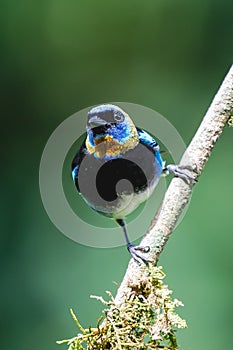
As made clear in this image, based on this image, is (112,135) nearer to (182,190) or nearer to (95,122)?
(95,122)

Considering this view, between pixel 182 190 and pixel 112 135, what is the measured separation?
21 cm

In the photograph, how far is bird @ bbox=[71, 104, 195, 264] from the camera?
4.32 feet

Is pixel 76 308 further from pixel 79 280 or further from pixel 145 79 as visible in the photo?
pixel 145 79

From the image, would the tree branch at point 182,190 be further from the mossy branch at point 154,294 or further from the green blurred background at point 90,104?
the green blurred background at point 90,104

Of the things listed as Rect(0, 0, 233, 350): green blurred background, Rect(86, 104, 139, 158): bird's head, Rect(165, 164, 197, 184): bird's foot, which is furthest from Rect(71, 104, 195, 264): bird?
Rect(0, 0, 233, 350): green blurred background

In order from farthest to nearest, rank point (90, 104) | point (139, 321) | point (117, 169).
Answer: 1. point (90, 104)
2. point (117, 169)
3. point (139, 321)

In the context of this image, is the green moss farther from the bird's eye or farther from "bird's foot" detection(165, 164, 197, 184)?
the bird's eye

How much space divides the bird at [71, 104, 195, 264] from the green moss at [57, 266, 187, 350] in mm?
184

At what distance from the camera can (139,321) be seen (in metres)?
1.11

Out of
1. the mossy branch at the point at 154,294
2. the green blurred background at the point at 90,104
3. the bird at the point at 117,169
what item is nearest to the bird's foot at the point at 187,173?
the mossy branch at the point at 154,294

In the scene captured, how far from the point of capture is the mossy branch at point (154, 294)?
1087 mm

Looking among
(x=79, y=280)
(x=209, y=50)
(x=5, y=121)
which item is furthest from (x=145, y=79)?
(x=79, y=280)

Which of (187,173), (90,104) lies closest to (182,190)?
(187,173)

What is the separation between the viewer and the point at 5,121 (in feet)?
11.4
